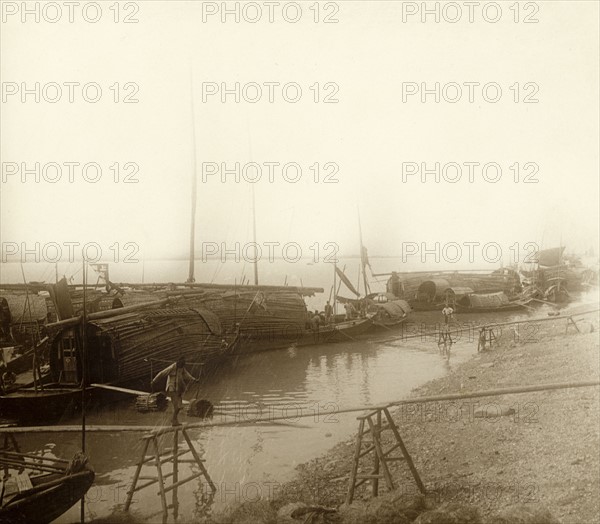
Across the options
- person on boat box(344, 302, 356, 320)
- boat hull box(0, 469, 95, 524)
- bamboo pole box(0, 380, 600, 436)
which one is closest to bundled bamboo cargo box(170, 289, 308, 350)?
person on boat box(344, 302, 356, 320)

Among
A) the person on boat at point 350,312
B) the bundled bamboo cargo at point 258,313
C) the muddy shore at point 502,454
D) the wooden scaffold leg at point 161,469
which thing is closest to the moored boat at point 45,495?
the wooden scaffold leg at point 161,469

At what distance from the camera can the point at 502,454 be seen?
9133mm

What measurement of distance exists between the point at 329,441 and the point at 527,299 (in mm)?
36897

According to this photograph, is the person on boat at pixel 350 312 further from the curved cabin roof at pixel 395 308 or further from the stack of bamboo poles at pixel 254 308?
the stack of bamboo poles at pixel 254 308

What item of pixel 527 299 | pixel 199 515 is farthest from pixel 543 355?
pixel 527 299

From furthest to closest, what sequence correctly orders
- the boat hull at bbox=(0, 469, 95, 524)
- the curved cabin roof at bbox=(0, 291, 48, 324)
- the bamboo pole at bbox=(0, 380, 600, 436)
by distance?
the curved cabin roof at bbox=(0, 291, 48, 324) < the boat hull at bbox=(0, 469, 95, 524) < the bamboo pole at bbox=(0, 380, 600, 436)

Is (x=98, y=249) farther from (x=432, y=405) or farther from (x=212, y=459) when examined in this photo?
(x=432, y=405)

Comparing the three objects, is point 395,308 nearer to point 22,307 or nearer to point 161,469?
point 22,307

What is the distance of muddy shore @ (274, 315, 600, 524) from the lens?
7.63 metres

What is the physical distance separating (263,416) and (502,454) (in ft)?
25.1

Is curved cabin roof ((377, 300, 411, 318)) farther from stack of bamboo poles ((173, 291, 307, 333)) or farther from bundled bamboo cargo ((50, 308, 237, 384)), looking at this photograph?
bundled bamboo cargo ((50, 308, 237, 384))

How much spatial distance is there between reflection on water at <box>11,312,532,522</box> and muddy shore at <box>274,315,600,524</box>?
3.55 ft

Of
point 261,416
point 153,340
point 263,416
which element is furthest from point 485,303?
point 153,340

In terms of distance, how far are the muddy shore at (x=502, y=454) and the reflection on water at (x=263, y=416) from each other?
3.55 ft
